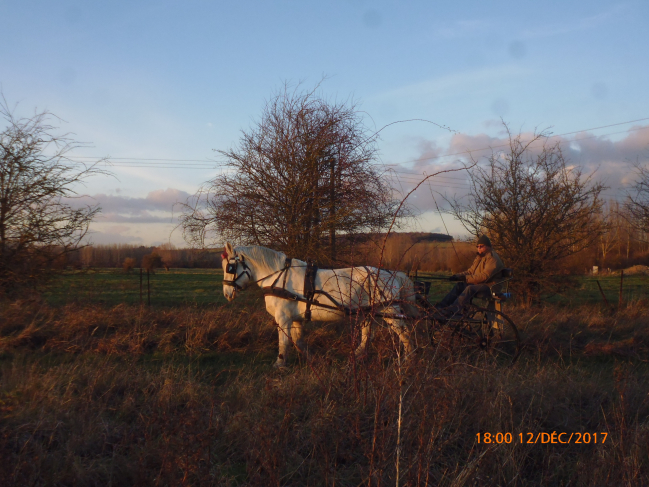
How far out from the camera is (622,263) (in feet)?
107

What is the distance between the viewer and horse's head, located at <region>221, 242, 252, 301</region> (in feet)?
21.6

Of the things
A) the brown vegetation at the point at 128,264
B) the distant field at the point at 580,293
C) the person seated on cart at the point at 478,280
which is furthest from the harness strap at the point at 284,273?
the brown vegetation at the point at 128,264

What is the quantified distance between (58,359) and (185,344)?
69.0 inches

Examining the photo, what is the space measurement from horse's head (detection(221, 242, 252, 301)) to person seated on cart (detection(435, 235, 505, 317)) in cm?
280

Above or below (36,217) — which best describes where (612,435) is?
below

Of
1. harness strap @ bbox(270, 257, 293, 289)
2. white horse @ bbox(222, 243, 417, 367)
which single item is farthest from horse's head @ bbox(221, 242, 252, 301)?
harness strap @ bbox(270, 257, 293, 289)

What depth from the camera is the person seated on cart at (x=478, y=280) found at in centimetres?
615

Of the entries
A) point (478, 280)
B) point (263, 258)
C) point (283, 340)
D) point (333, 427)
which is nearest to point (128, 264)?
point (263, 258)

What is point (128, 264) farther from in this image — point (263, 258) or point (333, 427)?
point (333, 427)

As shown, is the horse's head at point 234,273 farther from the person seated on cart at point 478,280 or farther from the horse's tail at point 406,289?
the person seated on cart at point 478,280

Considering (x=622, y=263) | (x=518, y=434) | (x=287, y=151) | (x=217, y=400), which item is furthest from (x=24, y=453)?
(x=622, y=263)

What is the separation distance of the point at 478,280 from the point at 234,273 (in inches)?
138

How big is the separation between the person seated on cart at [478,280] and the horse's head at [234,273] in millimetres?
2798

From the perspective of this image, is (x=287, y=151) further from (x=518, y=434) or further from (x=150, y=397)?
(x=518, y=434)
